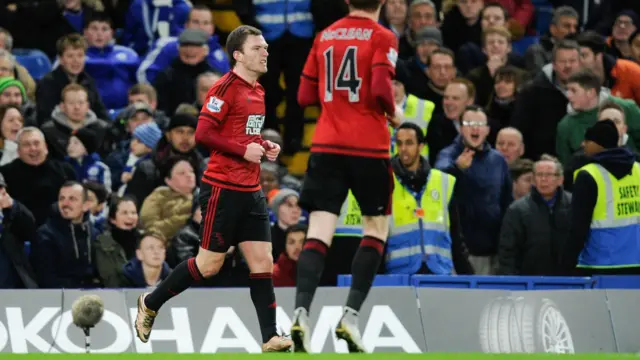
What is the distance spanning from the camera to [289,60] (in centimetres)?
1795

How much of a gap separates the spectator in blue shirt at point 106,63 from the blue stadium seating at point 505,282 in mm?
5992

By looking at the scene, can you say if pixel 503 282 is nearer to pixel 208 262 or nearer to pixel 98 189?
pixel 208 262

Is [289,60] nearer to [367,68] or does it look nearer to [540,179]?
[540,179]

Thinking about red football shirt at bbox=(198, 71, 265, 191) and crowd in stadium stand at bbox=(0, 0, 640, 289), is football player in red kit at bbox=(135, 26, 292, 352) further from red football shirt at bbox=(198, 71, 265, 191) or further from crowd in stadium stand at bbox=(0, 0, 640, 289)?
crowd in stadium stand at bbox=(0, 0, 640, 289)

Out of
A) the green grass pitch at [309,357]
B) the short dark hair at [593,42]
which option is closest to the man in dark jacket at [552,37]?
the short dark hair at [593,42]

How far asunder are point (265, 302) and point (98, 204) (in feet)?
16.0

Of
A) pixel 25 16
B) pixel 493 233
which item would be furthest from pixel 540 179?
pixel 25 16

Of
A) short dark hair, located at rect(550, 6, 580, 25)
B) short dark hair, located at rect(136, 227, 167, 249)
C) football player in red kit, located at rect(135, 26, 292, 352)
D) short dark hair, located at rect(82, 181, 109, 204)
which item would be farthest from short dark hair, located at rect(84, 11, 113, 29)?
football player in red kit, located at rect(135, 26, 292, 352)

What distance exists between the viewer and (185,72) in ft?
57.1

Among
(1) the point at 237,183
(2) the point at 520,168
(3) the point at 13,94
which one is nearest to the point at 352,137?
(1) the point at 237,183

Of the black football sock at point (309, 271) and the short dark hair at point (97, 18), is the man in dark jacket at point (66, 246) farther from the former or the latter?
the black football sock at point (309, 271)

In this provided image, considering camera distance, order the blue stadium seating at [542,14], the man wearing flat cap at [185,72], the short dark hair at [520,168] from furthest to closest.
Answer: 1. the blue stadium seating at [542,14]
2. the man wearing flat cap at [185,72]
3. the short dark hair at [520,168]

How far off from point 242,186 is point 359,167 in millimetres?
803

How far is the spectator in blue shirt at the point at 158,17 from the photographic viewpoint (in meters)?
18.6
